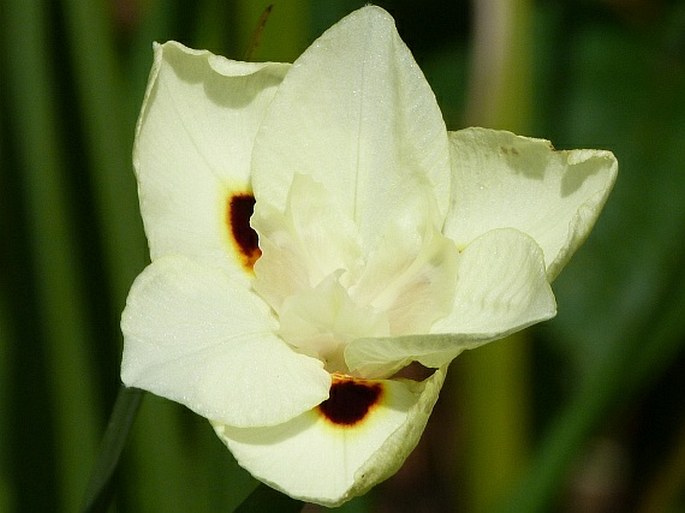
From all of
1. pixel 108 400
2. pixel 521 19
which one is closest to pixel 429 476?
pixel 521 19

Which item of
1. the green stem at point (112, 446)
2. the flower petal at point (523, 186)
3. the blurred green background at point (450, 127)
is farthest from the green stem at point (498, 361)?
the green stem at point (112, 446)

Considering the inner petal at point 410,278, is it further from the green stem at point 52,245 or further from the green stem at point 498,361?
the green stem at point 498,361

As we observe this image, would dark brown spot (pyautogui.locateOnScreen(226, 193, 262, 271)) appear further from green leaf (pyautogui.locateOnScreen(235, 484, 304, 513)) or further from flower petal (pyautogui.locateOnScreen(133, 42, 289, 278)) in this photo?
green leaf (pyautogui.locateOnScreen(235, 484, 304, 513))

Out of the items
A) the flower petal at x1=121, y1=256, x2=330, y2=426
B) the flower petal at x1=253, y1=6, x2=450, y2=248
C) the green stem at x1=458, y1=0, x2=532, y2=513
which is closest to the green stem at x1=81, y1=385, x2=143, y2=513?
the flower petal at x1=121, y1=256, x2=330, y2=426

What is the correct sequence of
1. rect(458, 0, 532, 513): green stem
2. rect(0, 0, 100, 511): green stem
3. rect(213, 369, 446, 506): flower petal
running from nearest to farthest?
rect(213, 369, 446, 506): flower petal < rect(0, 0, 100, 511): green stem < rect(458, 0, 532, 513): green stem

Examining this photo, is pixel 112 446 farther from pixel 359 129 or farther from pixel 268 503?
pixel 359 129

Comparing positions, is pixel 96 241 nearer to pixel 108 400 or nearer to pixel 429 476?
pixel 108 400
